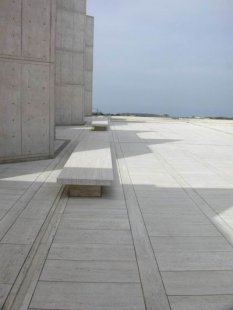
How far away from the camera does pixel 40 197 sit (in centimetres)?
649

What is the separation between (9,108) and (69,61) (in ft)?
45.4

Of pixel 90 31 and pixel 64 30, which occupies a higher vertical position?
pixel 90 31

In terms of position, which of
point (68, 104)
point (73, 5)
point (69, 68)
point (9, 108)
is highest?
point (73, 5)

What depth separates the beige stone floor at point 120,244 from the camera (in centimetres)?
337

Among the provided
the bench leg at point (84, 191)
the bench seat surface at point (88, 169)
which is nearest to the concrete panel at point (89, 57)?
the bench seat surface at point (88, 169)

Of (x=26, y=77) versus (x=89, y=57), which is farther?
(x=89, y=57)

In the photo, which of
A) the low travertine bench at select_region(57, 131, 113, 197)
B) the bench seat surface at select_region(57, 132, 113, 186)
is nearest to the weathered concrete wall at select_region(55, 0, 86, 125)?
the bench seat surface at select_region(57, 132, 113, 186)

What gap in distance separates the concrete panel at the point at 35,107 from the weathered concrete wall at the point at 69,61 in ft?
40.9

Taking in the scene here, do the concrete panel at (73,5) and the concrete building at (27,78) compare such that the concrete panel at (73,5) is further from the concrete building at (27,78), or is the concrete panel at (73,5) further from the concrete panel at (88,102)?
the concrete building at (27,78)

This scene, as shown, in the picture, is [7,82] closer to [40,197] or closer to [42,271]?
[40,197]

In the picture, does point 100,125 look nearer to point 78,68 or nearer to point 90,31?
point 78,68

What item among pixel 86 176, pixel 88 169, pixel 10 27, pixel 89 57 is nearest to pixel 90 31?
pixel 89 57

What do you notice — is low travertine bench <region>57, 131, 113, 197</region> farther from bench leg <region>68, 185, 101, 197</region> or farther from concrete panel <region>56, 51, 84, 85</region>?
concrete panel <region>56, 51, 84, 85</region>

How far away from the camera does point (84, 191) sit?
6.51m
